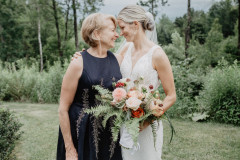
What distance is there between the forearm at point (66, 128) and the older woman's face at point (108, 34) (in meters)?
0.81

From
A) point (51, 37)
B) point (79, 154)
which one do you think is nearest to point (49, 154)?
point (79, 154)

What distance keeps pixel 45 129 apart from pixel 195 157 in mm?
5110

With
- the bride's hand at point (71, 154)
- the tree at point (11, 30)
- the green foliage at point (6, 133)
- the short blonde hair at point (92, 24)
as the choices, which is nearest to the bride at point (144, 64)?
the short blonde hair at point (92, 24)

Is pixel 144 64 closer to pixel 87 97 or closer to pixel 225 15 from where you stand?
pixel 87 97

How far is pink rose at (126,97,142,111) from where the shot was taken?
77.2 inches

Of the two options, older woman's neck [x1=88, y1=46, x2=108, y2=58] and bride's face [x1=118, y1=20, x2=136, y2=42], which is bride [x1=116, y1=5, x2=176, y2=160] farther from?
older woman's neck [x1=88, y1=46, x2=108, y2=58]

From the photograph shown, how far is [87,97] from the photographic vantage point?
87.4 inches

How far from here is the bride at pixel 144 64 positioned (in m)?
2.41

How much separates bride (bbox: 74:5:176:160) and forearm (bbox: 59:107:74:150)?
1.86ft

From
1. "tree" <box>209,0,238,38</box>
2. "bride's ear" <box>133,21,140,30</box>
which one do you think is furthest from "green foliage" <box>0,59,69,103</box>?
"tree" <box>209,0,238,38</box>

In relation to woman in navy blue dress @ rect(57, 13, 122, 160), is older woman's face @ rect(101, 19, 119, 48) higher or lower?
higher

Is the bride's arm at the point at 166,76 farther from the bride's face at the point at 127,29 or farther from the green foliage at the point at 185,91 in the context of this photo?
the green foliage at the point at 185,91

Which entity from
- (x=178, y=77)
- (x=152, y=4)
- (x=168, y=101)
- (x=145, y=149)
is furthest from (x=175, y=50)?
(x=168, y=101)

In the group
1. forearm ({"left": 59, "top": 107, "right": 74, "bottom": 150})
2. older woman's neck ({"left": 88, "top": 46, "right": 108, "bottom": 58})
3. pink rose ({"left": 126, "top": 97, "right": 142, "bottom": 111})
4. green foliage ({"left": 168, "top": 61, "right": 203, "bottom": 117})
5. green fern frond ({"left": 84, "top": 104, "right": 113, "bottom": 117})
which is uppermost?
older woman's neck ({"left": 88, "top": 46, "right": 108, "bottom": 58})
